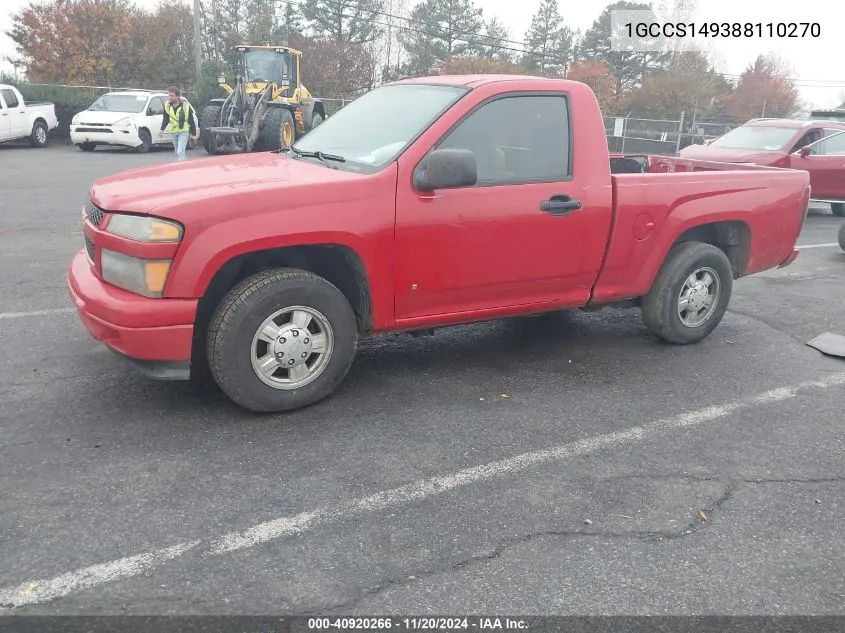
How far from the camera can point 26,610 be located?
2.61 m

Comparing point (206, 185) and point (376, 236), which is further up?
point (206, 185)

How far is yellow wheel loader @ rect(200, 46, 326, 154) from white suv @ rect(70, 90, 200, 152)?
1.40m

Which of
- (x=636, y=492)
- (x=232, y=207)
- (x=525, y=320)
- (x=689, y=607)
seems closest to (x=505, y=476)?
(x=636, y=492)

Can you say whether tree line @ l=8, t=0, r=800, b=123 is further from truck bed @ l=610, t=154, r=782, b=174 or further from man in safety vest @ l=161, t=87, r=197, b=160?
truck bed @ l=610, t=154, r=782, b=174

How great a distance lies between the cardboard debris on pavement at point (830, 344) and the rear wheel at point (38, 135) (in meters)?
21.9

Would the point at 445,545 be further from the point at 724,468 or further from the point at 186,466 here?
the point at 724,468

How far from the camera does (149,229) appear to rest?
383 cm

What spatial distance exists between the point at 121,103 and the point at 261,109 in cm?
523

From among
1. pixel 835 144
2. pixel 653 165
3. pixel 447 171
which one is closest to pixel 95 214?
pixel 447 171

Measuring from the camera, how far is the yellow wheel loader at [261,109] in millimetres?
19188

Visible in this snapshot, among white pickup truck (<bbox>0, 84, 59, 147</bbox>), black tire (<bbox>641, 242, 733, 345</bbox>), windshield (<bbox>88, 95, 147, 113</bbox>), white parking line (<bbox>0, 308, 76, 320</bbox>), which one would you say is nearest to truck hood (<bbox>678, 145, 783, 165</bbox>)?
black tire (<bbox>641, 242, 733, 345</bbox>)

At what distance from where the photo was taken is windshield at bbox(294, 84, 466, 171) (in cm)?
457

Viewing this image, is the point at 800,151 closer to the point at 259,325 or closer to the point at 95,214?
the point at 259,325

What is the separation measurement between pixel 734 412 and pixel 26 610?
151 inches
